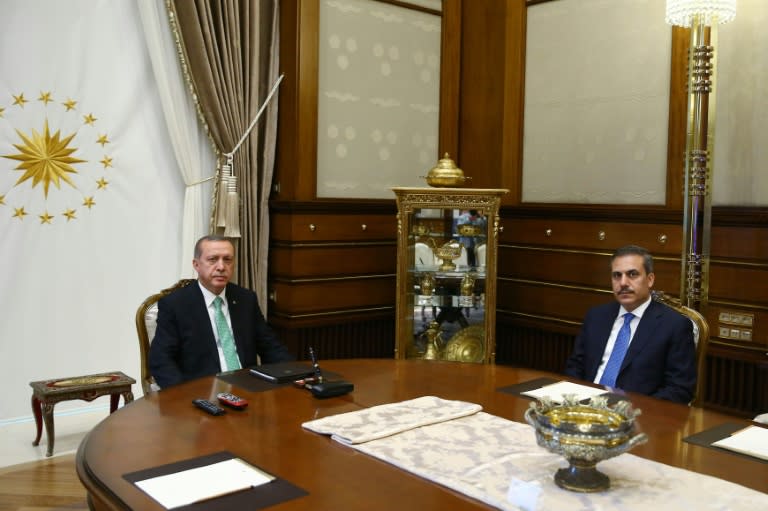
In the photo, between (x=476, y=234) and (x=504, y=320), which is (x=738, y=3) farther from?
(x=504, y=320)

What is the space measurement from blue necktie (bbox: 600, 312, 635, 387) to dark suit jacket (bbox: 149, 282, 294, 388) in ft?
4.16

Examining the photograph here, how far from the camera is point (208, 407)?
6.64ft

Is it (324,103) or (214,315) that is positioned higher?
(324,103)

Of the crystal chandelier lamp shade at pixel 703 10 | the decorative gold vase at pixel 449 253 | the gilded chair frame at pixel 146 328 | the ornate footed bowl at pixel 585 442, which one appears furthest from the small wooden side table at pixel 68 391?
the crystal chandelier lamp shade at pixel 703 10

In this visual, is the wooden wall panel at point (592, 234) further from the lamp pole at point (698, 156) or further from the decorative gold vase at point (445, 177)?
the decorative gold vase at point (445, 177)

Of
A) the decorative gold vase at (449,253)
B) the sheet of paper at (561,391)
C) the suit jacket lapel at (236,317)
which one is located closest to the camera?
the sheet of paper at (561,391)

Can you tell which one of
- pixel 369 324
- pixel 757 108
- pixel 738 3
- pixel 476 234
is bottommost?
pixel 369 324

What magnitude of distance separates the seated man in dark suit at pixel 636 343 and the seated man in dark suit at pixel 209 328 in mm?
1215

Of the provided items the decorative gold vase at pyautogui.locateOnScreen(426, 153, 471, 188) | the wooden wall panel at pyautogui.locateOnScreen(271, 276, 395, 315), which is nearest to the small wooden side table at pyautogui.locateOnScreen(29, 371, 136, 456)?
the wooden wall panel at pyautogui.locateOnScreen(271, 276, 395, 315)

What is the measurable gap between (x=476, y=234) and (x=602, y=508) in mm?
3005

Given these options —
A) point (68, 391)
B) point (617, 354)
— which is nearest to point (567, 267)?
point (617, 354)

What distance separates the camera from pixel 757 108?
12.3 feet

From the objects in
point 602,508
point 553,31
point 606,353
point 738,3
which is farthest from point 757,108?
point 602,508

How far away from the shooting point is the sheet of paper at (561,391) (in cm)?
223
